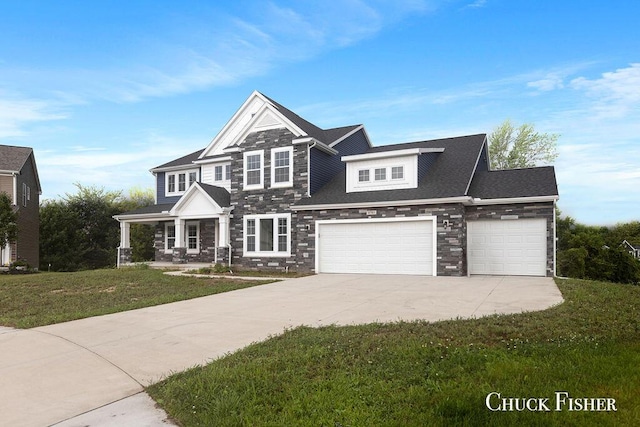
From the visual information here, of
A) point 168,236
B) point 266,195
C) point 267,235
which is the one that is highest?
point 266,195

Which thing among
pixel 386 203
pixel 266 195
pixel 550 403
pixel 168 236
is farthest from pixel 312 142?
pixel 550 403

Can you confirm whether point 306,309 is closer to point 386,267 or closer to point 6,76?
point 386,267

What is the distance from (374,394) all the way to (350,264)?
13.4 m

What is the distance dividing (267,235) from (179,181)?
888 cm

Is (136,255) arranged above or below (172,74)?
below

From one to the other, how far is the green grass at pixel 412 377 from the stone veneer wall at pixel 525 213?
9129 millimetres

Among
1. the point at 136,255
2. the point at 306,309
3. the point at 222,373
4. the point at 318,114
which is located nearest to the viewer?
the point at 222,373

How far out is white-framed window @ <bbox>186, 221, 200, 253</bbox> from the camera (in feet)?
79.4

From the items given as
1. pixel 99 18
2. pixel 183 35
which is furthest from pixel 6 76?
pixel 183 35

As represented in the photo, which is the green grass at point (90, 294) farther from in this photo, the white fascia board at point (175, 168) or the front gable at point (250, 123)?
the white fascia board at point (175, 168)

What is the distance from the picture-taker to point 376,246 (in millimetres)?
16953

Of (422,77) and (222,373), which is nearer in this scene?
(222,373)

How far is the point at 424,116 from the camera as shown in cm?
2333

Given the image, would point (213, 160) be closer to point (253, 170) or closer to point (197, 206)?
point (197, 206)
